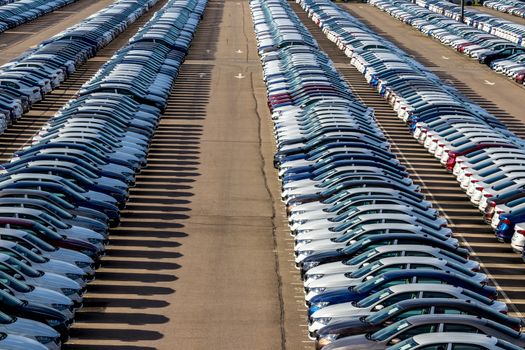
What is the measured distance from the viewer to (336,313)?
60.5ft

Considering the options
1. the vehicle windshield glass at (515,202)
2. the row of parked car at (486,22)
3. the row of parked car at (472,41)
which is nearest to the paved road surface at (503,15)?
the row of parked car at (486,22)

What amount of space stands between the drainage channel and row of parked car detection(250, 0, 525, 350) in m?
1.28

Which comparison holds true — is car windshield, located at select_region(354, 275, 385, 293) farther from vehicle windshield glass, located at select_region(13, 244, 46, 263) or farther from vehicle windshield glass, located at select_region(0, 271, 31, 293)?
vehicle windshield glass, located at select_region(13, 244, 46, 263)

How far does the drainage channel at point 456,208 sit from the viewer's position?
75.6 feet

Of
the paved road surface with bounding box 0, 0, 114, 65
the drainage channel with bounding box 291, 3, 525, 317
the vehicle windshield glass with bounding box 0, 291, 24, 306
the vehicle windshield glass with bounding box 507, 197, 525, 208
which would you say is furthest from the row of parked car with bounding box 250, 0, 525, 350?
the paved road surface with bounding box 0, 0, 114, 65

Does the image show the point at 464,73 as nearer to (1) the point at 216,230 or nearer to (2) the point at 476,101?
(2) the point at 476,101

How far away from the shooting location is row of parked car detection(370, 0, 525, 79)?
58156 mm

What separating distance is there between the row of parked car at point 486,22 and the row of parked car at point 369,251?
135ft

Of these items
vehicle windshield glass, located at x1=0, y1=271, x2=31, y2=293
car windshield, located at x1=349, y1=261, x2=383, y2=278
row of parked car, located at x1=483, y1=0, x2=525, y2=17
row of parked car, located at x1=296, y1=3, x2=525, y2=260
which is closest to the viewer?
vehicle windshield glass, located at x1=0, y1=271, x2=31, y2=293

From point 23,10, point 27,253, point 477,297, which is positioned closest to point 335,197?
point 477,297

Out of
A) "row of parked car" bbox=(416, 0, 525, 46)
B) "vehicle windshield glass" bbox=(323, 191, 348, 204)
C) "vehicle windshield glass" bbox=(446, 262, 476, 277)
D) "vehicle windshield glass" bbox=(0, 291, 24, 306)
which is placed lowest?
"row of parked car" bbox=(416, 0, 525, 46)

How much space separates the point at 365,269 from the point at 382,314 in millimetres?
2630

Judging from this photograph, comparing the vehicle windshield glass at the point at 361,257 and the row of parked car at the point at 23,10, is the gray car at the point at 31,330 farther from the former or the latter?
the row of parked car at the point at 23,10

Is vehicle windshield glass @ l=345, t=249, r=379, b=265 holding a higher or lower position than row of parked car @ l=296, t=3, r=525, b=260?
higher
